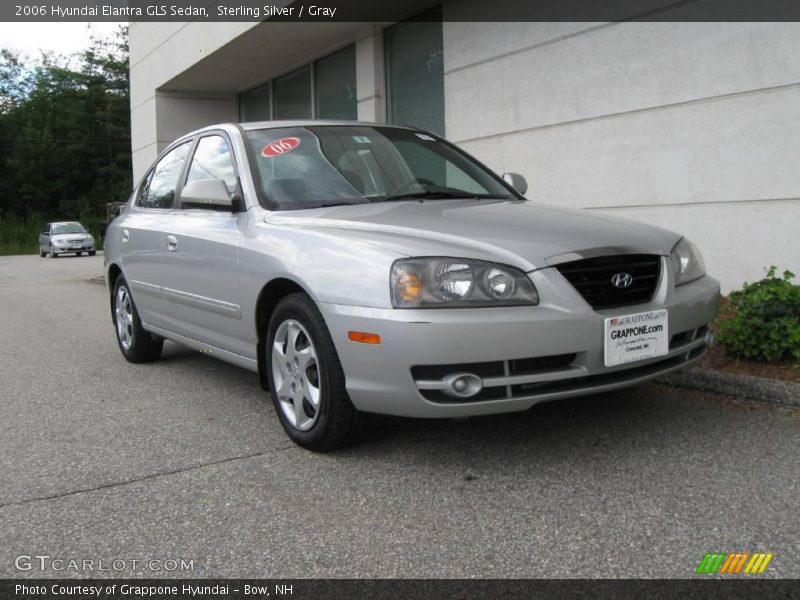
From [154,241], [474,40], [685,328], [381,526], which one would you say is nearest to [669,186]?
[474,40]

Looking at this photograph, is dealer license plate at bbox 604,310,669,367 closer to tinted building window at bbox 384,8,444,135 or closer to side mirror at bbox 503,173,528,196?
side mirror at bbox 503,173,528,196

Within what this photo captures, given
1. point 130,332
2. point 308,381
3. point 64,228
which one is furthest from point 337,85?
point 64,228

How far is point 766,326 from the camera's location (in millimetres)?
4660

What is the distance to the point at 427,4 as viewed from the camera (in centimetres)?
1043

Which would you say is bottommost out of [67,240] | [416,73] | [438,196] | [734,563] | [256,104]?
[734,563]

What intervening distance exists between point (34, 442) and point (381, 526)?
2160 mm

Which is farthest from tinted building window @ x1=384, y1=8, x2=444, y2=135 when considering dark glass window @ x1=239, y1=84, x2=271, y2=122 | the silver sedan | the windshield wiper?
the silver sedan

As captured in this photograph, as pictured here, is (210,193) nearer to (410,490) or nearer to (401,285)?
(401,285)

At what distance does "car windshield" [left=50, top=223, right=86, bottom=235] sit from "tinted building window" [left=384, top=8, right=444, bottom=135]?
26408 millimetres

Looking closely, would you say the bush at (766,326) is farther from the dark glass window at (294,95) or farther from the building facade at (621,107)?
the dark glass window at (294,95)

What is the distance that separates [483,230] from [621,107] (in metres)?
4.94

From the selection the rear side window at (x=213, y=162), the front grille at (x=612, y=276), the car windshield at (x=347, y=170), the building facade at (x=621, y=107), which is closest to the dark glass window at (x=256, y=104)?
the building facade at (x=621, y=107)

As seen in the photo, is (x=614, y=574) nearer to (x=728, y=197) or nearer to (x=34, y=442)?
(x=34, y=442)

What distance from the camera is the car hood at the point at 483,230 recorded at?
325 centimetres
